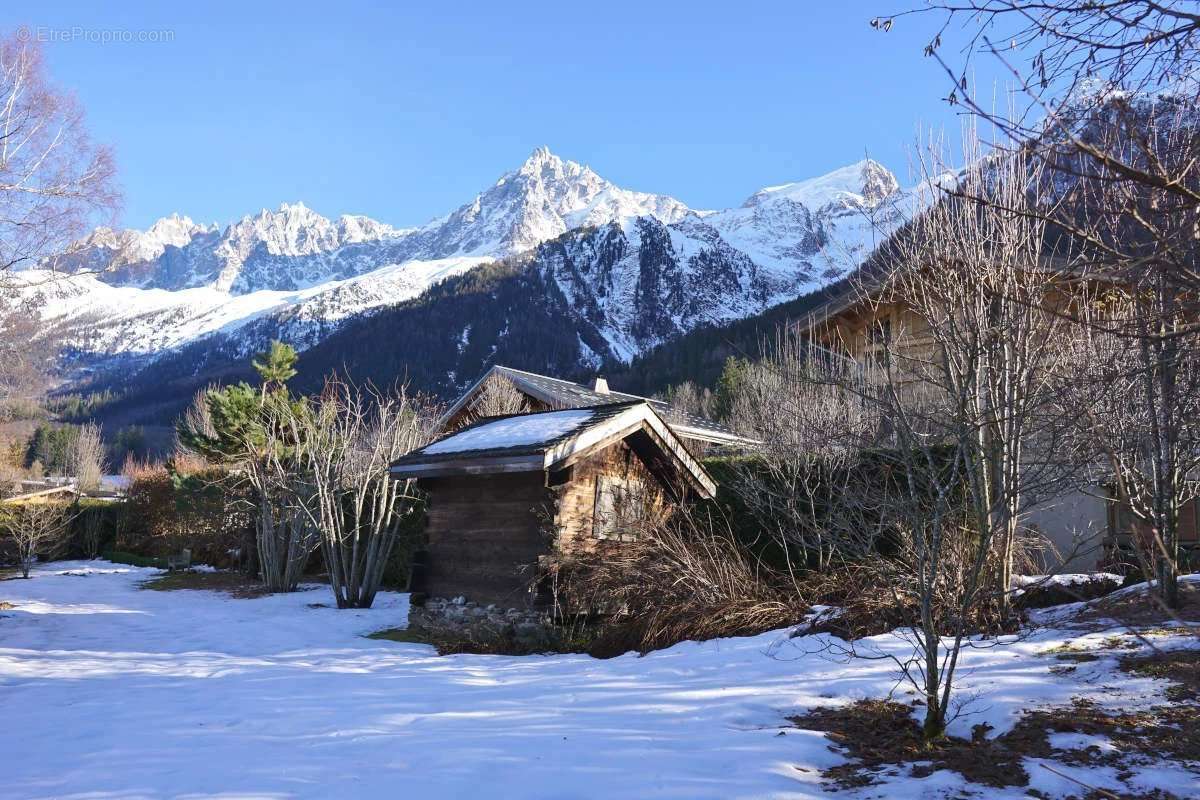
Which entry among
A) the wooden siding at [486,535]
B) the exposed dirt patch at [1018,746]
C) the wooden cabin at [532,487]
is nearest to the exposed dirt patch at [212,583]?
the wooden siding at [486,535]

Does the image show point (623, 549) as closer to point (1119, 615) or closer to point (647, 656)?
point (647, 656)

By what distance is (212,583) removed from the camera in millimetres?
20266

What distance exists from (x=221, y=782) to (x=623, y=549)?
6251mm

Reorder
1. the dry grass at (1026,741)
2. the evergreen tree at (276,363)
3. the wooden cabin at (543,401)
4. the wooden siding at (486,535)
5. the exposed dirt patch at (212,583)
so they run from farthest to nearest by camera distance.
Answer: the evergreen tree at (276,363) < the wooden cabin at (543,401) < the exposed dirt patch at (212,583) < the wooden siding at (486,535) < the dry grass at (1026,741)

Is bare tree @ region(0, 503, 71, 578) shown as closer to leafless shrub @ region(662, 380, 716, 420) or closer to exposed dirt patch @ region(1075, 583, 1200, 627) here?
exposed dirt patch @ region(1075, 583, 1200, 627)

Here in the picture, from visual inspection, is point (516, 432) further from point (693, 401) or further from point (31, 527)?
point (693, 401)

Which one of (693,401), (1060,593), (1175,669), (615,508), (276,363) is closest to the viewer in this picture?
(1175,669)

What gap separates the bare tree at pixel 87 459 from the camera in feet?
180

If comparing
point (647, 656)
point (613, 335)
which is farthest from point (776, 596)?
point (613, 335)

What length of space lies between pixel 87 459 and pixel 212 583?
166 feet

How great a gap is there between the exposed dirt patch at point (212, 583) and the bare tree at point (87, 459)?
33.6m

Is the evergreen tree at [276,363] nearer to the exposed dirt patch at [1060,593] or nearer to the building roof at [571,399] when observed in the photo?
the building roof at [571,399]

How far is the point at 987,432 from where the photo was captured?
7.91 m

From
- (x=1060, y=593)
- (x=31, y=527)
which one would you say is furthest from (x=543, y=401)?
(x=1060, y=593)
